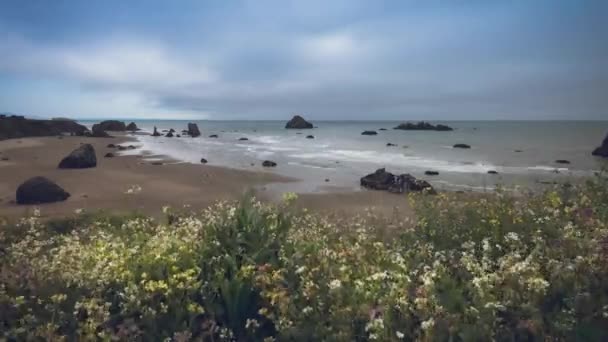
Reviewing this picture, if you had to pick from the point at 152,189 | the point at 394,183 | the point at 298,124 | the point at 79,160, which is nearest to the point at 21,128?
the point at 79,160

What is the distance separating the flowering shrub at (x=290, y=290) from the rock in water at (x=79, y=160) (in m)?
17.6

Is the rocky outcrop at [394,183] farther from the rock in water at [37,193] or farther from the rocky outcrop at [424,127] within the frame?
the rocky outcrop at [424,127]

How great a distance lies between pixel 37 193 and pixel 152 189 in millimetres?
3873

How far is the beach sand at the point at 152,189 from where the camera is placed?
12.6m

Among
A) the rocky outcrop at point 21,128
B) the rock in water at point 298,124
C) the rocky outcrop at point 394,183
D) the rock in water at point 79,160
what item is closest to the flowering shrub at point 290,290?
the rocky outcrop at point 394,183

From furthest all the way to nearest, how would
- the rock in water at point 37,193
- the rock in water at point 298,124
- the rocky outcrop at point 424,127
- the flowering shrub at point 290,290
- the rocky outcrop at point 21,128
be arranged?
the rock in water at point 298,124 → the rocky outcrop at point 424,127 → the rocky outcrop at point 21,128 → the rock in water at point 37,193 → the flowering shrub at point 290,290

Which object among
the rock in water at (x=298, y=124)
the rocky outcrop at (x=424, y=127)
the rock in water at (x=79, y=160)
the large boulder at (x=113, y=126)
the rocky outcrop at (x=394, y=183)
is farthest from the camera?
the rock in water at (x=298, y=124)

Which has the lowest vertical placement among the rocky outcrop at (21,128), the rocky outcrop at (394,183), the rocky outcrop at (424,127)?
the rocky outcrop at (394,183)

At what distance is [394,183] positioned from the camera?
1709 cm

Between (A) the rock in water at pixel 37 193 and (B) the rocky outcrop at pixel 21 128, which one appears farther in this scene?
(B) the rocky outcrop at pixel 21 128

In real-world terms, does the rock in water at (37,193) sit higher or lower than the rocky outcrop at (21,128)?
lower

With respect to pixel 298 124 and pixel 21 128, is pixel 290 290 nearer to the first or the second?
pixel 21 128

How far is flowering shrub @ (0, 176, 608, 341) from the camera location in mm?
3562

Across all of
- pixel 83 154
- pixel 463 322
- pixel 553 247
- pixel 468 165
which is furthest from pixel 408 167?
pixel 463 322
